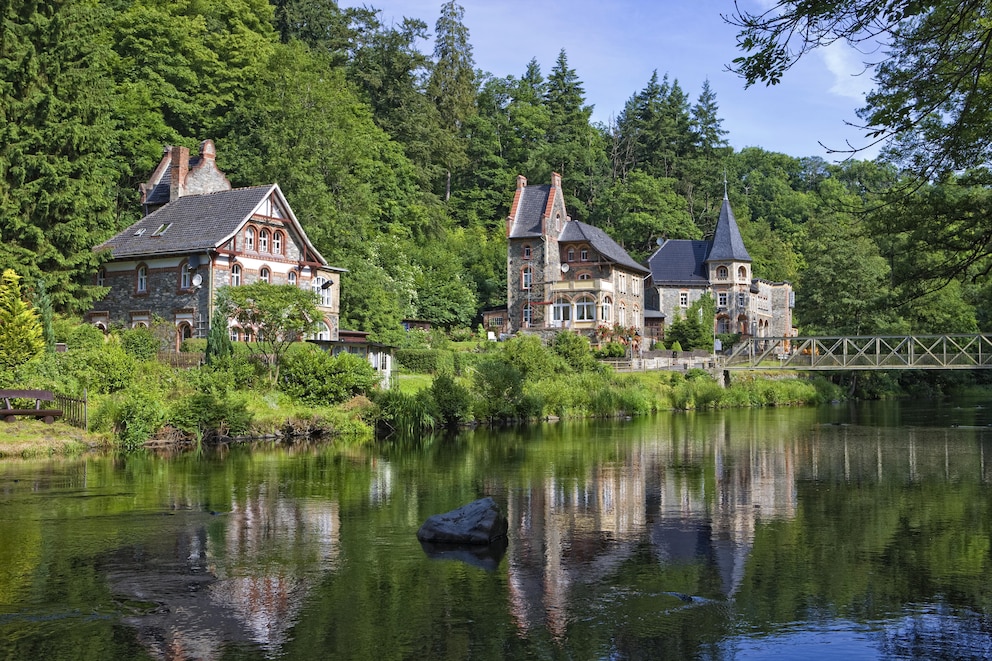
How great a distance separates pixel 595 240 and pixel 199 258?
38.6 meters

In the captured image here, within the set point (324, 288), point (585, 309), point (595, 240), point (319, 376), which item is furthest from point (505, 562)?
point (595, 240)

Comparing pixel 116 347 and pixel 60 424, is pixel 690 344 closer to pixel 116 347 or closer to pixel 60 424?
pixel 116 347

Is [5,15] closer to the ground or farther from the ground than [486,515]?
farther from the ground

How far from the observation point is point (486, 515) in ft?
58.7

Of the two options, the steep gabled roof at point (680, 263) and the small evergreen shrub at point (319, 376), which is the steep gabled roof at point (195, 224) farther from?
the steep gabled roof at point (680, 263)

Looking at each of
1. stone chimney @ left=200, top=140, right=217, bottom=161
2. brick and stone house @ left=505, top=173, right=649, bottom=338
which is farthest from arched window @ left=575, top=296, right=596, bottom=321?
stone chimney @ left=200, top=140, right=217, bottom=161

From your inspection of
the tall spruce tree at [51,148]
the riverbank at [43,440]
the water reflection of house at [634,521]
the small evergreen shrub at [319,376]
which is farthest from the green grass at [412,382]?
the water reflection of house at [634,521]

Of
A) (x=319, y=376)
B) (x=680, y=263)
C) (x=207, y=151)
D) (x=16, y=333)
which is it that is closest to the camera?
(x=16, y=333)

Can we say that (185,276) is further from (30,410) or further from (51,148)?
(30,410)

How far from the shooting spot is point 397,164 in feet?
287

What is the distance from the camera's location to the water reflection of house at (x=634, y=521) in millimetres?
15000

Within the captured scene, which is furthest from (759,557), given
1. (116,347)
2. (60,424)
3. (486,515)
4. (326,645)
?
(116,347)

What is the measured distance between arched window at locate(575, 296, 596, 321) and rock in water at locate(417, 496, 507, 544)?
59613mm

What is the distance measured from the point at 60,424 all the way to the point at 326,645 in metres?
25.1
